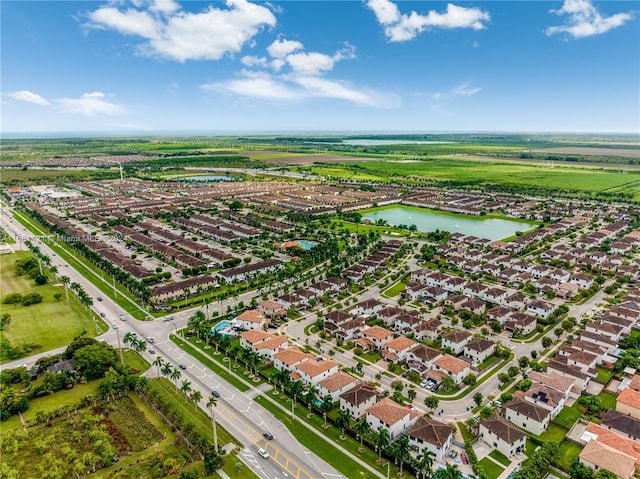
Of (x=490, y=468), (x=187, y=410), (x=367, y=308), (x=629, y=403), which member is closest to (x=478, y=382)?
(x=490, y=468)

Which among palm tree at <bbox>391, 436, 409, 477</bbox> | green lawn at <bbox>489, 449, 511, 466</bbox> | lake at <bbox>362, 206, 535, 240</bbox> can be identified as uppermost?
palm tree at <bbox>391, 436, 409, 477</bbox>

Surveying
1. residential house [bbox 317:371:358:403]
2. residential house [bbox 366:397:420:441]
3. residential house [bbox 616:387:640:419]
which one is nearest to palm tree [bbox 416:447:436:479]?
residential house [bbox 366:397:420:441]

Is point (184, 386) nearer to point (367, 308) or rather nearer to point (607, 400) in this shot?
point (367, 308)

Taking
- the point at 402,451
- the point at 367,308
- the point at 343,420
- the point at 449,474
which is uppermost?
the point at 449,474

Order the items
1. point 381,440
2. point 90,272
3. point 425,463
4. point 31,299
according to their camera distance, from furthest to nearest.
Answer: point 90,272 → point 31,299 → point 381,440 → point 425,463

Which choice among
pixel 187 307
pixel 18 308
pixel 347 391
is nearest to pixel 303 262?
pixel 187 307

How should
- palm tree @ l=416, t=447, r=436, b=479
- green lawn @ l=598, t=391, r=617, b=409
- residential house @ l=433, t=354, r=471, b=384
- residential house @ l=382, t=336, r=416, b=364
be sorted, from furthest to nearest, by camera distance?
residential house @ l=382, t=336, r=416, b=364
residential house @ l=433, t=354, r=471, b=384
green lawn @ l=598, t=391, r=617, b=409
palm tree @ l=416, t=447, r=436, b=479

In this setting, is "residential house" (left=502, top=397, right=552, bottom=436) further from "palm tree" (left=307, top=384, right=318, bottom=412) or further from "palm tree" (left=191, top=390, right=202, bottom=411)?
"palm tree" (left=191, top=390, right=202, bottom=411)
